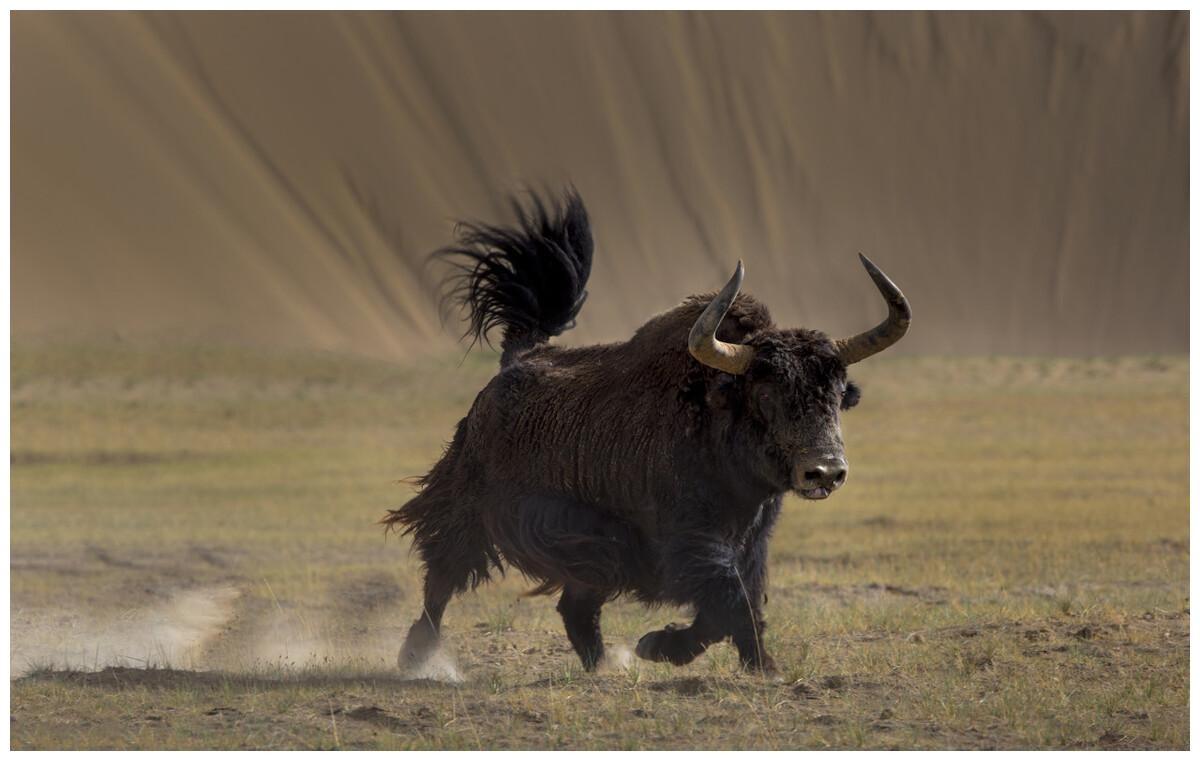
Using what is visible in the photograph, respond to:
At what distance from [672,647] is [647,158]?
95.1m

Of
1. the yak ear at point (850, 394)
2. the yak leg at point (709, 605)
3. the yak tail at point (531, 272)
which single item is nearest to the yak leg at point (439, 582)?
the yak tail at point (531, 272)

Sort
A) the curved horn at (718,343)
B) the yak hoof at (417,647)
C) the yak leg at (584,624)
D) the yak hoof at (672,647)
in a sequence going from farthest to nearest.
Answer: the yak hoof at (417,647) < the yak leg at (584,624) < the yak hoof at (672,647) < the curved horn at (718,343)

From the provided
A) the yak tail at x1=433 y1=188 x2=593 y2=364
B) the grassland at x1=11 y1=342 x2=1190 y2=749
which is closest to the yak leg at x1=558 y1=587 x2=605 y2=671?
the grassland at x1=11 y1=342 x2=1190 y2=749

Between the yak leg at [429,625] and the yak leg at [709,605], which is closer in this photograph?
the yak leg at [709,605]

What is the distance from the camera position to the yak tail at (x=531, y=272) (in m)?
9.95

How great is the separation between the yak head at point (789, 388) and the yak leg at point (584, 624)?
→ 5.16ft

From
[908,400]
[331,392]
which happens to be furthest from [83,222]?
[908,400]

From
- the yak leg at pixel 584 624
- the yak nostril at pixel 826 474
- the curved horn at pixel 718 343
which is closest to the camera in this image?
the yak nostril at pixel 826 474

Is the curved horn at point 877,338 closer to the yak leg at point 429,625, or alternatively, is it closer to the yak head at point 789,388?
the yak head at point 789,388

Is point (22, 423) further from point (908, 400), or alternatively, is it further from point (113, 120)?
point (113, 120)

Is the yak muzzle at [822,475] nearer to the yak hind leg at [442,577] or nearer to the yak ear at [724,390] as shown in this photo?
the yak ear at [724,390]

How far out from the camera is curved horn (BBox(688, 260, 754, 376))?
743 centimetres

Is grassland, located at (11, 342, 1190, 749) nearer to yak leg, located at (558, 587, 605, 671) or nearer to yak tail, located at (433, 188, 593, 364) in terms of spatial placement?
yak leg, located at (558, 587, 605, 671)

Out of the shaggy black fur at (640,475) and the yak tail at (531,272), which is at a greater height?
the yak tail at (531,272)
